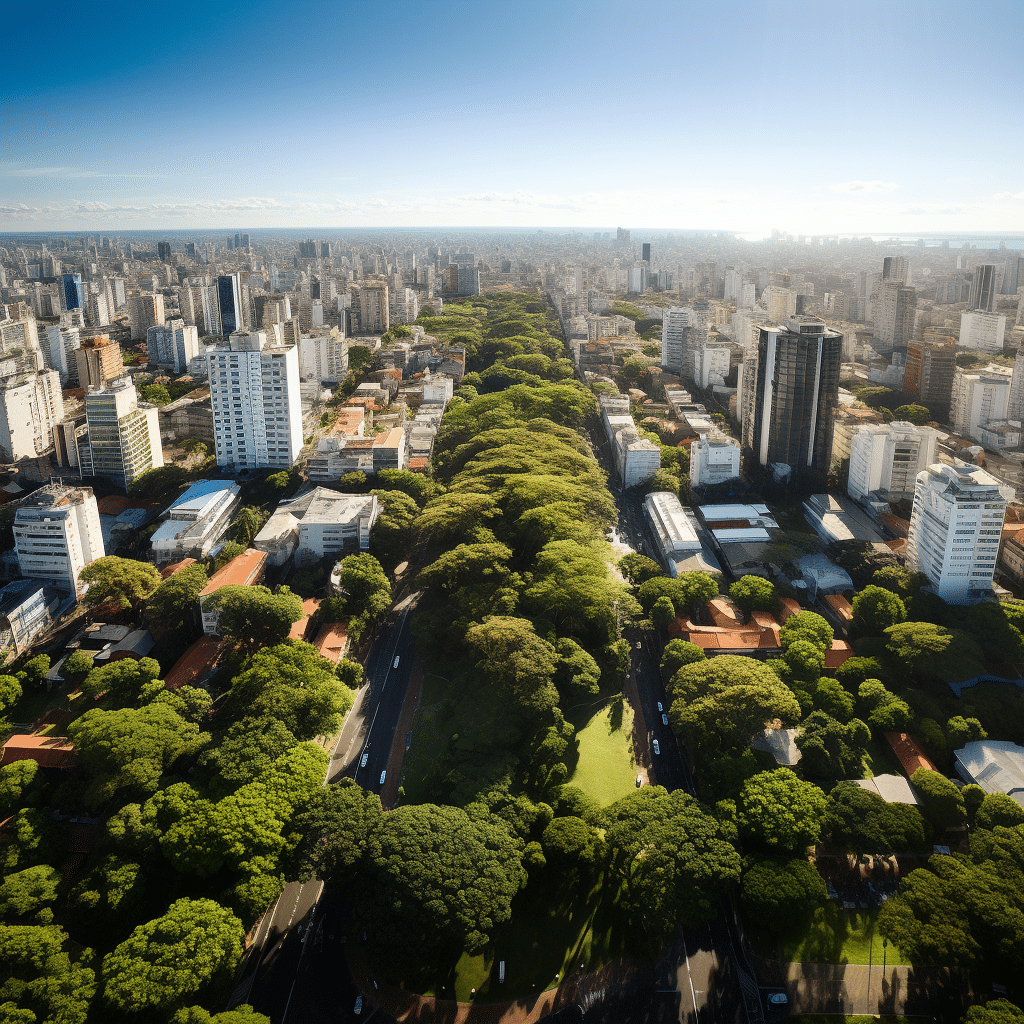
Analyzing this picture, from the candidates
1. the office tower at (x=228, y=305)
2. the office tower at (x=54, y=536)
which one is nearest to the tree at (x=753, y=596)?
the office tower at (x=54, y=536)

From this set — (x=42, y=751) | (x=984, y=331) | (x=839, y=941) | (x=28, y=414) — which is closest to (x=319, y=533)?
(x=42, y=751)

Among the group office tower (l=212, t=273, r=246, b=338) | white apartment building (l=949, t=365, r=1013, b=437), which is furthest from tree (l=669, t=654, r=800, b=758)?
office tower (l=212, t=273, r=246, b=338)

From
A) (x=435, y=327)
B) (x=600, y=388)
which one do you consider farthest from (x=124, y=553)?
(x=435, y=327)

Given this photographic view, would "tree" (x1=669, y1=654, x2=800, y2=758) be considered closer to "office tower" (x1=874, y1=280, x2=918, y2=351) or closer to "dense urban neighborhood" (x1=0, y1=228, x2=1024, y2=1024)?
"dense urban neighborhood" (x1=0, y1=228, x2=1024, y2=1024)

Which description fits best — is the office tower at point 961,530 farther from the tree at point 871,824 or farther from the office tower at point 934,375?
the office tower at point 934,375

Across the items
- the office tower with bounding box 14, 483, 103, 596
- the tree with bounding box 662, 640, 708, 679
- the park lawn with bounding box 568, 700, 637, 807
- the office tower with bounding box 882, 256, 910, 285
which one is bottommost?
the park lawn with bounding box 568, 700, 637, 807

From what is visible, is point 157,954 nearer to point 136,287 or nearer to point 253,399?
Result: point 253,399

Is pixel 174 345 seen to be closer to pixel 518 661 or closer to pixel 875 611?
pixel 518 661
